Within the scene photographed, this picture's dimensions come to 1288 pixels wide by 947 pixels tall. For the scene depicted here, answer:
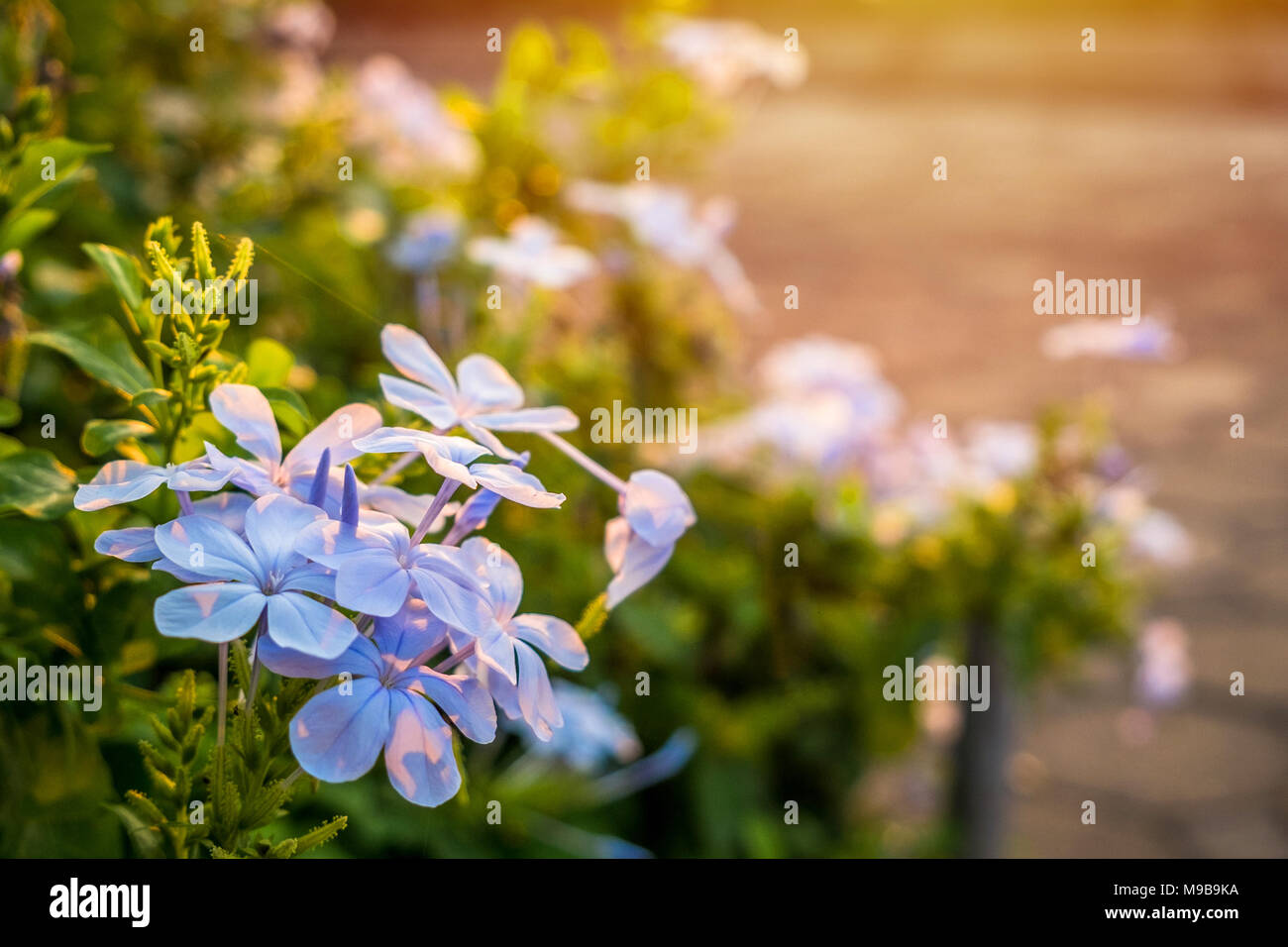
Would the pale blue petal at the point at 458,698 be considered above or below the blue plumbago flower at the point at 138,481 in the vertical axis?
below

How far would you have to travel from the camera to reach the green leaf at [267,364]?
62 centimetres

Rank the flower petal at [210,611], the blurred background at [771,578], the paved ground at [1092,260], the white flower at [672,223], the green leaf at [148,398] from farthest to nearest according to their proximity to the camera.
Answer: the paved ground at [1092,260], the white flower at [672,223], the blurred background at [771,578], the green leaf at [148,398], the flower petal at [210,611]

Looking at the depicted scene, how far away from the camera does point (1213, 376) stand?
3.83 m

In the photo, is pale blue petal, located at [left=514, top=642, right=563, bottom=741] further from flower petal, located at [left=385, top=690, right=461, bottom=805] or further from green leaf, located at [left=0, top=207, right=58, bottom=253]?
green leaf, located at [left=0, top=207, right=58, bottom=253]

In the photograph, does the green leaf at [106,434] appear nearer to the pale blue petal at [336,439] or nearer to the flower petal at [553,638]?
the pale blue petal at [336,439]

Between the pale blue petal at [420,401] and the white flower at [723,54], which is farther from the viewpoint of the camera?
the white flower at [723,54]

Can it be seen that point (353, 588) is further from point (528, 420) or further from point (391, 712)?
point (528, 420)

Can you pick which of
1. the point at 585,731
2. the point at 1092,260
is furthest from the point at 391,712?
the point at 1092,260

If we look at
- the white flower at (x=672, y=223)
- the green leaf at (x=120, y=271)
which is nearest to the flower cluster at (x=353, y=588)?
the green leaf at (x=120, y=271)

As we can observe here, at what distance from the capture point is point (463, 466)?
45cm

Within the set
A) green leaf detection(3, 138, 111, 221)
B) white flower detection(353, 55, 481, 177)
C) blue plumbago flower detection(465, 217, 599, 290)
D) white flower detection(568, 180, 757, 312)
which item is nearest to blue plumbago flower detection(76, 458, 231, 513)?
green leaf detection(3, 138, 111, 221)

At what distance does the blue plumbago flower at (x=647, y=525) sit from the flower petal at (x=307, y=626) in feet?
0.46

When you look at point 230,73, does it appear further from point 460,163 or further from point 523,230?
point 523,230

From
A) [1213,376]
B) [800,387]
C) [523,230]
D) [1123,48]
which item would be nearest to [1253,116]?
[1123,48]
